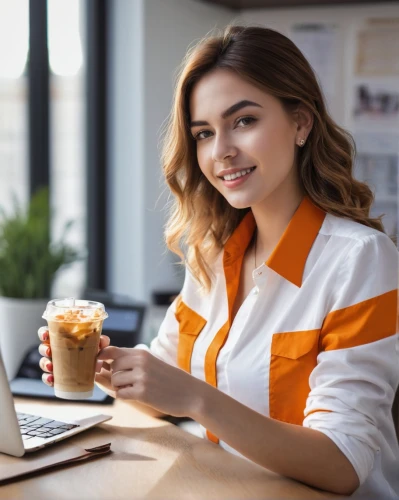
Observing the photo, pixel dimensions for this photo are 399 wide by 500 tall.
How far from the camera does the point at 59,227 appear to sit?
3.20 meters

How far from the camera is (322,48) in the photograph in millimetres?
2861

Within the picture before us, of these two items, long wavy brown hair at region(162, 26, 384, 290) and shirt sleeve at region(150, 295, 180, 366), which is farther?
shirt sleeve at region(150, 295, 180, 366)

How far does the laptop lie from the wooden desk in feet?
0.06

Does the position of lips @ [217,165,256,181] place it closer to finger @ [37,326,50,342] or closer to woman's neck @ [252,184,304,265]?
woman's neck @ [252,184,304,265]

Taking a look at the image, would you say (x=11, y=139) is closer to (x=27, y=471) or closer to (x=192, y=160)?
(x=192, y=160)

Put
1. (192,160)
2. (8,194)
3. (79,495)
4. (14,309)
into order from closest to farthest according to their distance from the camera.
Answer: (79,495) < (192,160) < (14,309) < (8,194)

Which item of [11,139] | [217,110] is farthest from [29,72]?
[217,110]

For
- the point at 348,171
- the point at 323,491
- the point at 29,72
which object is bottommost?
the point at 323,491

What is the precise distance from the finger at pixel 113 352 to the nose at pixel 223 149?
1.62 ft

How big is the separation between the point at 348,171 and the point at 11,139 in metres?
1.83

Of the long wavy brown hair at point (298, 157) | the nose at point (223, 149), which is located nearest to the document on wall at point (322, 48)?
the long wavy brown hair at point (298, 157)

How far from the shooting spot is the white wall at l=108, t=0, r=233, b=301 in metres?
3.02

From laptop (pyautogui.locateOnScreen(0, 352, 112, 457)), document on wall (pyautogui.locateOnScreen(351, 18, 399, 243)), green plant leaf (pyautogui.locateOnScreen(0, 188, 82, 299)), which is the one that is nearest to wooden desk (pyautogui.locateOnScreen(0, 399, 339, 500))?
laptop (pyautogui.locateOnScreen(0, 352, 112, 457))

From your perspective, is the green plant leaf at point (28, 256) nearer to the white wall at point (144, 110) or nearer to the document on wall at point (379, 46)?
Result: the white wall at point (144, 110)
